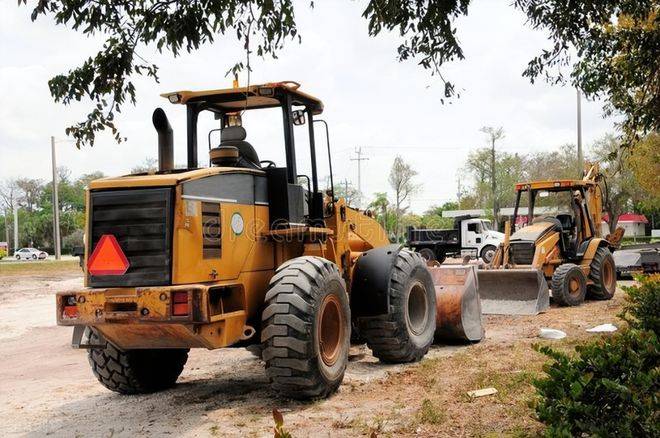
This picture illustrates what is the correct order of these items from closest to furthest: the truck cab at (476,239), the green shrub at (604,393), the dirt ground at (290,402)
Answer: the green shrub at (604,393), the dirt ground at (290,402), the truck cab at (476,239)

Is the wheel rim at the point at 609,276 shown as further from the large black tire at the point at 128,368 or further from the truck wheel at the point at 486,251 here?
the truck wheel at the point at 486,251

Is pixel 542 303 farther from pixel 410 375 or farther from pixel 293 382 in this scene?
pixel 293 382

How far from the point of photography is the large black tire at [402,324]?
798 cm

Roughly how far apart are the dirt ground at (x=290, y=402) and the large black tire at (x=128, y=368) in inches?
5.8

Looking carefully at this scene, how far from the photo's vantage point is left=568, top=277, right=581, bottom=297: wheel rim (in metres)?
13.9

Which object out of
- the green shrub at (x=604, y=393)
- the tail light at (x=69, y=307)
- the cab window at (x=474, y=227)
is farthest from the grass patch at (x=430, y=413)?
the cab window at (x=474, y=227)

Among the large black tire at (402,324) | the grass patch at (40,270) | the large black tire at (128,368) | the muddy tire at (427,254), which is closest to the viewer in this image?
the large black tire at (128,368)

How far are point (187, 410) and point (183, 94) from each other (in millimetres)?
3380

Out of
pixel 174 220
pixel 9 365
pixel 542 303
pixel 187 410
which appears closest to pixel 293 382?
pixel 187 410

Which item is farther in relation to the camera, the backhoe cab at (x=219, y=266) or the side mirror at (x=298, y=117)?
the side mirror at (x=298, y=117)

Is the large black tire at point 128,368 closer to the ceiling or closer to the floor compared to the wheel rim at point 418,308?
closer to the floor

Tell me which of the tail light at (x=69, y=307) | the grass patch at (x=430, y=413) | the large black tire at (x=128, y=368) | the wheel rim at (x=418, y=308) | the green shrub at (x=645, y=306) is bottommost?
the grass patch at (x=430, y=413)

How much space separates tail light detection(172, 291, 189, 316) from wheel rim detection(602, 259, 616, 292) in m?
11.7

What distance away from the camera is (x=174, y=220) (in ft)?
19.4
